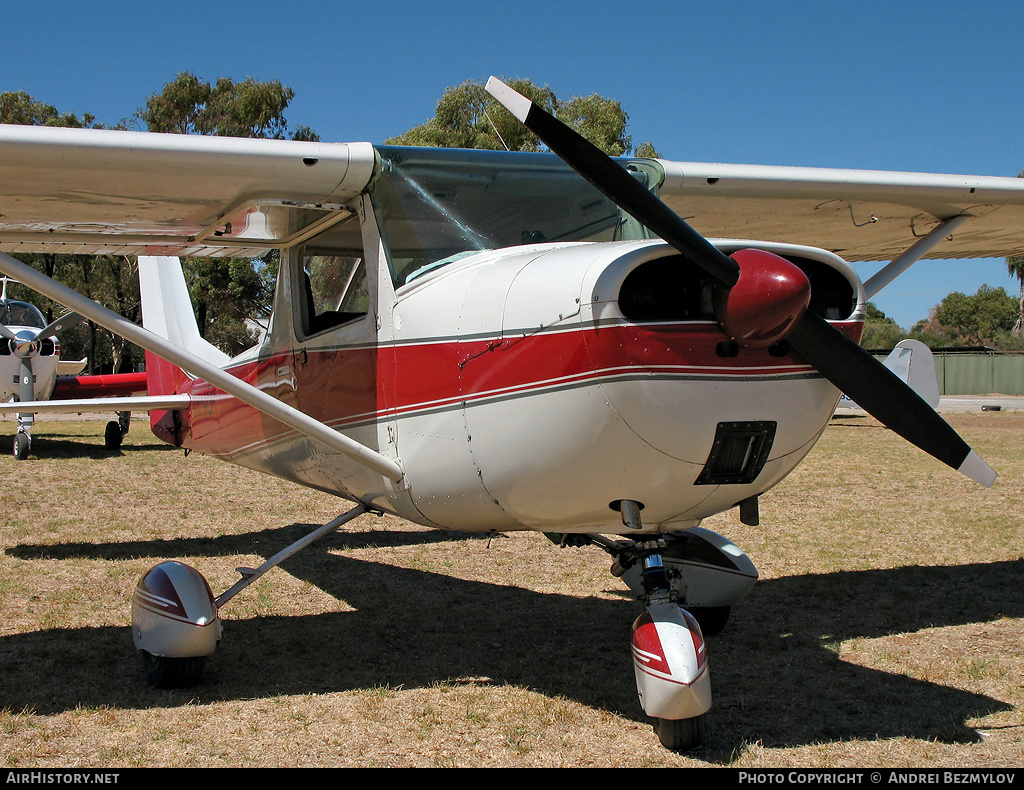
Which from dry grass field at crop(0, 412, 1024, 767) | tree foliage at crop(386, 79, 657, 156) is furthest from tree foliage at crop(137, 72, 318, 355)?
dry grass field at crop(0, 412, 1024, 767)

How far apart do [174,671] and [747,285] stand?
3.15m

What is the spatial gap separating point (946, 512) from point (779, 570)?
10.7ft


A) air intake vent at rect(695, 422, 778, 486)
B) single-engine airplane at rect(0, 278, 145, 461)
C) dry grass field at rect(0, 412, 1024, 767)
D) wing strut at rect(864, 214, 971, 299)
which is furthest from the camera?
single-engine airplane at rect(0, 278, 145, 461)

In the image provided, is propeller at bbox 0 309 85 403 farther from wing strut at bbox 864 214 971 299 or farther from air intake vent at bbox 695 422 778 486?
air intake vent at bbox 695 422 778 486

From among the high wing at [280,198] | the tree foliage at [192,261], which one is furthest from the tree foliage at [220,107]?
the high wing at [280,198]

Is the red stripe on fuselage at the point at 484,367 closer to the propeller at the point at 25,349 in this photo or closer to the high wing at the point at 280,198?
the high wing at the point at 280,198

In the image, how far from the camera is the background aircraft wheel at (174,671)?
405 centimetres

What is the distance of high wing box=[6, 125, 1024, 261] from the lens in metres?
3.83

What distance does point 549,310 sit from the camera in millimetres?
3064

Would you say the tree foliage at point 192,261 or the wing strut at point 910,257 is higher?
the tree foliage at point 192,261

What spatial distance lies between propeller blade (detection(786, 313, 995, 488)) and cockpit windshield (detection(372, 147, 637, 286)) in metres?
1.37

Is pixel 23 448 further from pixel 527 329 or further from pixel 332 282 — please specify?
pixel 527 329

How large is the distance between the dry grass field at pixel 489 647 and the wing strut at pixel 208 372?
1107 mm

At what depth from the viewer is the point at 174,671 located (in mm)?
4062
